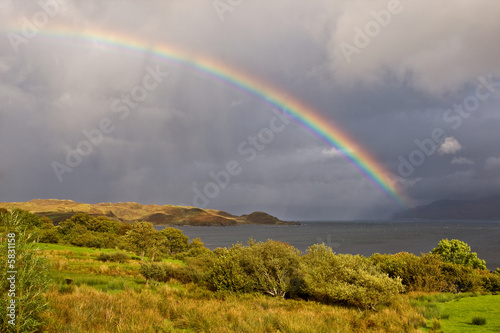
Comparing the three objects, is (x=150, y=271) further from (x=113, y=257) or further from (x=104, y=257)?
(x=113, y=257)

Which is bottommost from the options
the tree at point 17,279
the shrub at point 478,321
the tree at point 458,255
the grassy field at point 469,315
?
the tree at point 458,255

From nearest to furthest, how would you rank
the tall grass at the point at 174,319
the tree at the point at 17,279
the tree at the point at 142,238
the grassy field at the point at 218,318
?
the tree at the point at 17,279, the tall grass at the point at 174,319, the grassy field at the point at 218,318, the tree at the point at 142,238

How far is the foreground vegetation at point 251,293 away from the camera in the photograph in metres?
9.16

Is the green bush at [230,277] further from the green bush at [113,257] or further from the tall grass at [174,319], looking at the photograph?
the green bush at [113,257]

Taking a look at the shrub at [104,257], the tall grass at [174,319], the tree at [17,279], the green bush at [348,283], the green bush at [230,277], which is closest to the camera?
the tree at [17,279]

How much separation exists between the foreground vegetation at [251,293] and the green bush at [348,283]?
64 millimetres

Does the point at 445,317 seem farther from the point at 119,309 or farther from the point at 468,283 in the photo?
the point at 468,283

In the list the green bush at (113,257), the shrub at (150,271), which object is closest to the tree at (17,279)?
the shrub at (150,271)

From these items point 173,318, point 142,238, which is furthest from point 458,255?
point 173,318

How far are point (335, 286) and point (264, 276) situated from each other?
5.23m

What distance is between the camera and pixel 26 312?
7.49 metres

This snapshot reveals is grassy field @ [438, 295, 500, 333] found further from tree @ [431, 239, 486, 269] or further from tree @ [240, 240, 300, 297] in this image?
tree @ [431, 239, 486, 269]

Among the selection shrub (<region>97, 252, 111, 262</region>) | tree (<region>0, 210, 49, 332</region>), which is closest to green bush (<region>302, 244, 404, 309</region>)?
tree (<region>0, 210, 49, 332</region>)


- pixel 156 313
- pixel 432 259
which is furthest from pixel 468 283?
pixel 156 313
